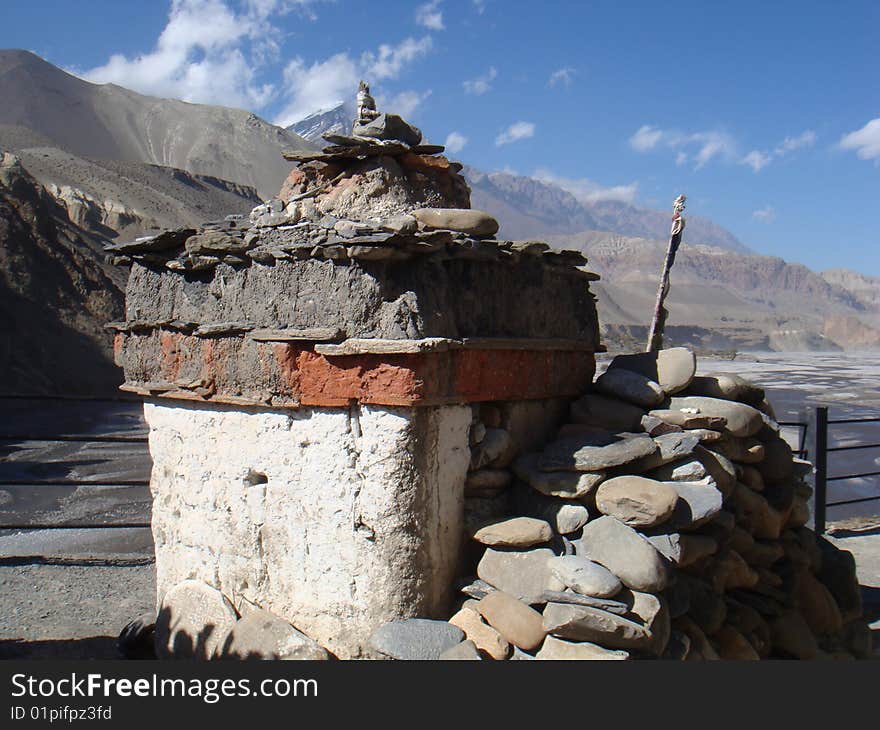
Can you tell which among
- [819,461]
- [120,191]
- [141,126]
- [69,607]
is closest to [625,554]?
[69,607]

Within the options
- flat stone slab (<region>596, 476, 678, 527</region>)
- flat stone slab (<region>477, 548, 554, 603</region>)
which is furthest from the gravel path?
flat stone slab (<region>596, 476, 678, 527</region>)

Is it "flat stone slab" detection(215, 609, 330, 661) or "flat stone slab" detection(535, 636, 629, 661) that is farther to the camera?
"flat stone slab" detection(215, 609, 330, 661)

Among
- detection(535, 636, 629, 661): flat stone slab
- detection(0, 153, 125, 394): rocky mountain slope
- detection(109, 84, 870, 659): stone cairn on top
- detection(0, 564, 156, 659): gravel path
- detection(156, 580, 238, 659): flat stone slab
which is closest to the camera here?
detection(535, 636, 629, 661): flat stone slab

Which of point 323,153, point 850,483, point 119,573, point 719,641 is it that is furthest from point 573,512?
point 850,483

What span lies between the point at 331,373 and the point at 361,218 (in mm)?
906

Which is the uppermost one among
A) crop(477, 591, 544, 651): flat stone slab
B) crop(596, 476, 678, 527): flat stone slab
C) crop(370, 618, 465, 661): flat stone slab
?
crop(596, 476, 678, 527): flat stone slab

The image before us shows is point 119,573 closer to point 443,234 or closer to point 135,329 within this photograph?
point 135,329

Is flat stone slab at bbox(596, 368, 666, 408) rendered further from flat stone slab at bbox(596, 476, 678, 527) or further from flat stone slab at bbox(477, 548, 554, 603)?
flat stone slab at bbox(477, 548, 554, 603)

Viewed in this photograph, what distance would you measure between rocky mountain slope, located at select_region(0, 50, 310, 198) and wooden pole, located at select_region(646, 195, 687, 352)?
201 ft

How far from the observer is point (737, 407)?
13.7 ft

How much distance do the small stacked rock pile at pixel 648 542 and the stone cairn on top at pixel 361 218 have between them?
0.85 metres

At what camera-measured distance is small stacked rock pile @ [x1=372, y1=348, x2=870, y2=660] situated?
10.3 feet

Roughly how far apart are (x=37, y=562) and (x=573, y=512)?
412cm

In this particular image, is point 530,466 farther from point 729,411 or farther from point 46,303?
point 46,303
